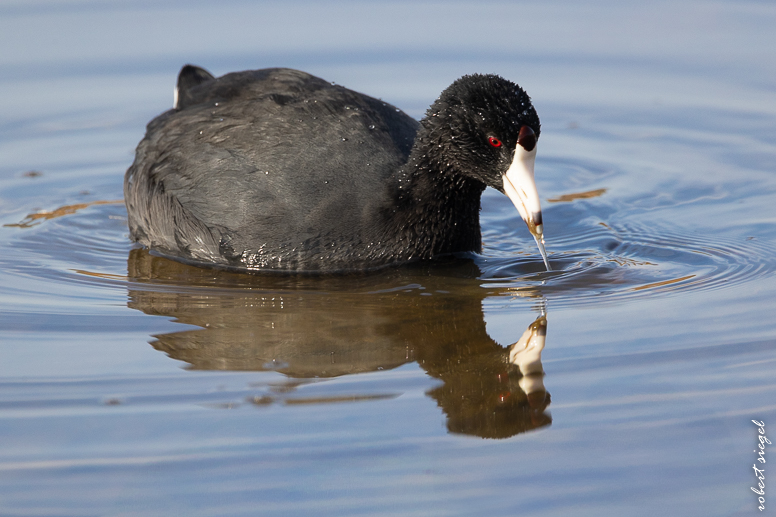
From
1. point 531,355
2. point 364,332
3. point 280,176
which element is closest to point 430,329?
point 364,332

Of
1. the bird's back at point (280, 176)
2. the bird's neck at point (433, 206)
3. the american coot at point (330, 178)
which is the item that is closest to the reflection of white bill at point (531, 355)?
the american coot at point (330, 178)

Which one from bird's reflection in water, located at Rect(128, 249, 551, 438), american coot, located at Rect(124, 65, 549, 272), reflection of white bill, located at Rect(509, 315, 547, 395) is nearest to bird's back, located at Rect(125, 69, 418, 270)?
american coot, located at Rect(124, 65, 549, 272)

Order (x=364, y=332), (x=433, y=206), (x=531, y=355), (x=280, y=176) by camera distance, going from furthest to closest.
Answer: (x=433, y=206) < (x=280, y=176) < (x=364, y=332) < (x=531, y=355)

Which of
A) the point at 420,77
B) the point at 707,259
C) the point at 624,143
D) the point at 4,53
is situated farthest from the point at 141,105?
the point at 707,259

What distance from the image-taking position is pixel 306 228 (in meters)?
5.34

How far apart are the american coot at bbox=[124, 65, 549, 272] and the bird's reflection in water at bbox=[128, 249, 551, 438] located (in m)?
0.15

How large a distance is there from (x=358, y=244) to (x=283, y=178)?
0.54 m

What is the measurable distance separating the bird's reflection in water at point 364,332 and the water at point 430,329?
2 cm

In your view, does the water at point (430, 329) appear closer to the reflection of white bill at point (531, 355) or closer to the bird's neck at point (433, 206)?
the reflection of white bill at point (531, 355)

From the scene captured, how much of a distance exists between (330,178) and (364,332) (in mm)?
1129

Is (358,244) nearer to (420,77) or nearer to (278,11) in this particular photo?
(420,77)

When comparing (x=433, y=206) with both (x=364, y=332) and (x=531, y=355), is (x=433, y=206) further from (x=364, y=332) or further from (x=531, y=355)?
(x=531, y=355)

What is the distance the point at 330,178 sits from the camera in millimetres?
5383

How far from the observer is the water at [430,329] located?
333 centimetres
